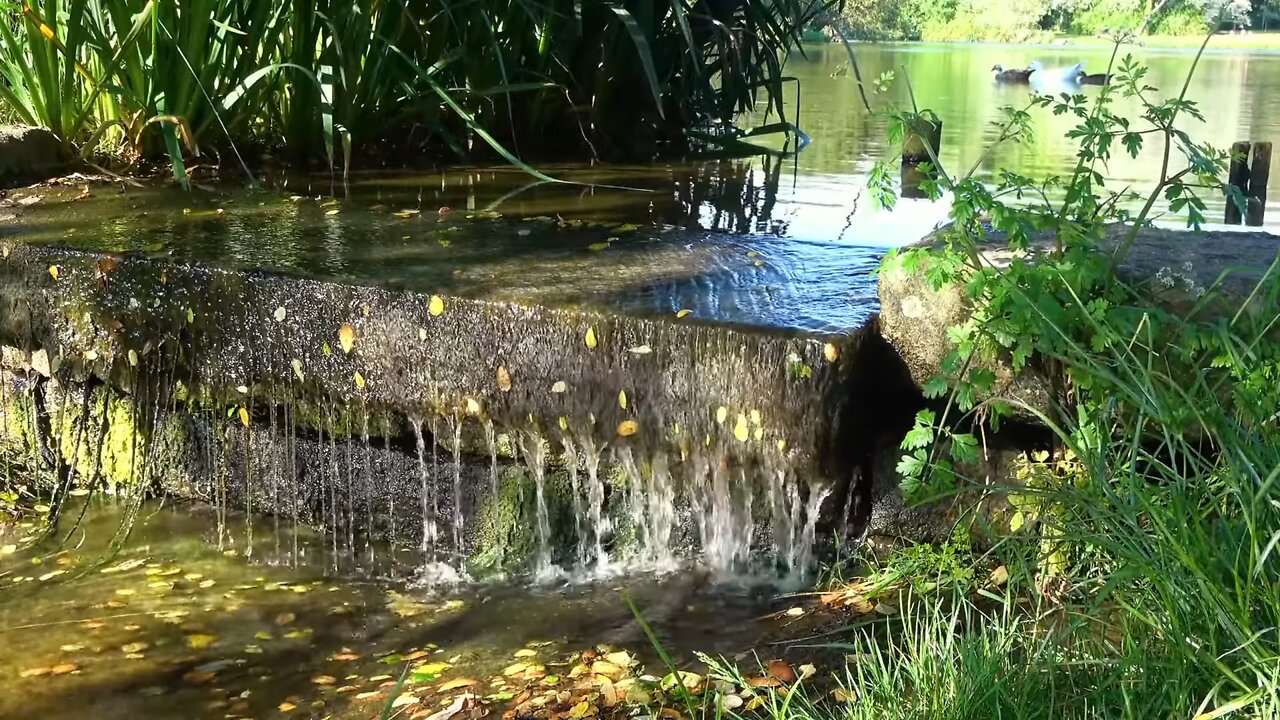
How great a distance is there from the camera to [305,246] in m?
3.09

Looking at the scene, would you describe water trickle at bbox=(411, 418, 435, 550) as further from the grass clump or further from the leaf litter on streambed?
the grass clump

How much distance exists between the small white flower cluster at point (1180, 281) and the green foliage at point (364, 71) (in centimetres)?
195

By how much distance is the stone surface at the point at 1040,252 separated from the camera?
2137mm

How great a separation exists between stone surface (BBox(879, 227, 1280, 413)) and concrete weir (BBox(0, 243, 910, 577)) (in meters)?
0.10

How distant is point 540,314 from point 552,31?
2.41 metres

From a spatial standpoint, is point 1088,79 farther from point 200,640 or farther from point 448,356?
point 200,640

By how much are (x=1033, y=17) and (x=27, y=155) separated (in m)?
5.54

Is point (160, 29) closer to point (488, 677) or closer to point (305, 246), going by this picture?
point (305, 246)

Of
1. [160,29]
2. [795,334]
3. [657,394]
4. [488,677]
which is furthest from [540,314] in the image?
[160,29]

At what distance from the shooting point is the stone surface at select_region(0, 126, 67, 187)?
3.96 m

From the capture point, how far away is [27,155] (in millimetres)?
4082

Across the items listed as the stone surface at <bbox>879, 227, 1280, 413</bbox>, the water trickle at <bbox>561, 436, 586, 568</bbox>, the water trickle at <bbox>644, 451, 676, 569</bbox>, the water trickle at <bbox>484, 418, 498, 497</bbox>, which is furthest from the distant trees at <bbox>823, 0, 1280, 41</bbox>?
the water trickle at <bbox>484, 418, 498, 497</bbox>

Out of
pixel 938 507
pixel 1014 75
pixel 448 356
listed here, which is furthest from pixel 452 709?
pixel 1014 75

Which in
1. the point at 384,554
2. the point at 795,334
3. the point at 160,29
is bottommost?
the point at 384,554
